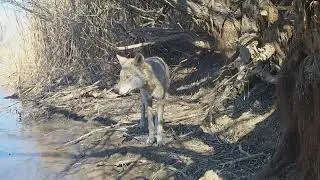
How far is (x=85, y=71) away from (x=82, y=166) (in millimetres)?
7938

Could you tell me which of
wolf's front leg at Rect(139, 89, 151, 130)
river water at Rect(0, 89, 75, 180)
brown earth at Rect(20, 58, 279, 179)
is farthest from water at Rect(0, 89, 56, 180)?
wolf's front leg at Rect(139, 89, 151, 130)

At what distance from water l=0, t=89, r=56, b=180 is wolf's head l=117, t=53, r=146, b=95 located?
6.18 feet

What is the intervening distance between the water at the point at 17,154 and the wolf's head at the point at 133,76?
188 centimetres

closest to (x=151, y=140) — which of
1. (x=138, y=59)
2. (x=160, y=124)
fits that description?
(x=160, y=124)

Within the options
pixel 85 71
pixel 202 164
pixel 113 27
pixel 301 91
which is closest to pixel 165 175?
pixel 202 164

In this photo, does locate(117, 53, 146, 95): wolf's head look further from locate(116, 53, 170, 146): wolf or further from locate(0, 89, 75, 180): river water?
locate(0, 89, 75, 180): river water

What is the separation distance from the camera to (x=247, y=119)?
838cm

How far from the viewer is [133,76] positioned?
30.0 feet

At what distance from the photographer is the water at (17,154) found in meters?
8.70

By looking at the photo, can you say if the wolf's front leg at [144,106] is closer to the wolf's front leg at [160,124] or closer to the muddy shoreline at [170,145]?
the muddy shoreline at [170,145]

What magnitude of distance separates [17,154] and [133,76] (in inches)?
114

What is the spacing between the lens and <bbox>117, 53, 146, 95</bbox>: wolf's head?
359 inches

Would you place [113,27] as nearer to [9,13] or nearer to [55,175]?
[9,13]

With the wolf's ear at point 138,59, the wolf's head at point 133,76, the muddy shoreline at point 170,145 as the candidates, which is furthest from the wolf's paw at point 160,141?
the wolf's ear at point 138,59
